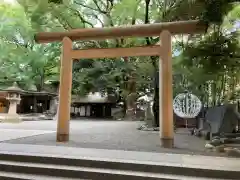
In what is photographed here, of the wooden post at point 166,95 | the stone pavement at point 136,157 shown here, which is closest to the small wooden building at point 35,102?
the stone pavement at point 136,157

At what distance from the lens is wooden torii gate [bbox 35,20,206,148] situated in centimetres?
671

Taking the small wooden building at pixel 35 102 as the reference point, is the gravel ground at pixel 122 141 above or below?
below

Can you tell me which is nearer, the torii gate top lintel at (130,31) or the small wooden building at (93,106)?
the torii gate top lintel at (130,31)

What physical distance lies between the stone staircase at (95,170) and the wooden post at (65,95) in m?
2.25

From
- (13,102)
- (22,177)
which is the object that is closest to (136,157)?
(22,177)

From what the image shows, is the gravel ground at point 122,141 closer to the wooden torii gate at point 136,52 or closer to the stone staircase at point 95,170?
the wooden torii gate at point 136,52

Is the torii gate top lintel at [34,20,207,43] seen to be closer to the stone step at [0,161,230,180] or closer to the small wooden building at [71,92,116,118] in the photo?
the stone step at [0,161,230,180]

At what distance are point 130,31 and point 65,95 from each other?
2.62 m

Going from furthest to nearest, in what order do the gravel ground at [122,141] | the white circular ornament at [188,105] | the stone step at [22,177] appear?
the white circular ornament at [188,105]
the gravel ground at [122,141]
the stone step at [22,177]

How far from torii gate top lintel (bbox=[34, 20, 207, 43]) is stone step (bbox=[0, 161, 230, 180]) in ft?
13.4

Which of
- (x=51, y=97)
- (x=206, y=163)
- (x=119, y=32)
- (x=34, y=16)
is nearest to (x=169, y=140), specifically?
(x=206, y=163)

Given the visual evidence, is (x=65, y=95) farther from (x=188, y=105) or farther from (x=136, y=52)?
(x=188, y=105)

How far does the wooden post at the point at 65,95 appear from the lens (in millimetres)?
7359

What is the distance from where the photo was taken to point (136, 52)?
7184 millimetres
